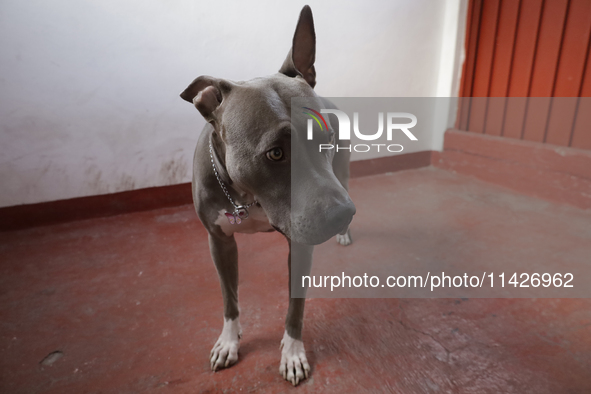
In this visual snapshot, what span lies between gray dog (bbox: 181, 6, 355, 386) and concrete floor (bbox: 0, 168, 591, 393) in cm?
27

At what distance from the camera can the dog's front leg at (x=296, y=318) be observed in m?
1.45

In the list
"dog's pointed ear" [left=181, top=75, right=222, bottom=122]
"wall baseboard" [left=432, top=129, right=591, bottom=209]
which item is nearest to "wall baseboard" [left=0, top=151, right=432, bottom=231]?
"dog's pointed ear" [left=181, top=75, right=222, bottom=122]

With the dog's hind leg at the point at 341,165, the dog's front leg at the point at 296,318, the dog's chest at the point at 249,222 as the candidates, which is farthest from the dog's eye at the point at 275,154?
the dog's hind leg at the point at 341,165

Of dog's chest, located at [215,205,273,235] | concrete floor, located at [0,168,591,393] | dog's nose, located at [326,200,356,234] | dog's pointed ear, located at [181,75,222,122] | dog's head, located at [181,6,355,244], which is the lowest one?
concrete floor, located at [0,168,591,393]

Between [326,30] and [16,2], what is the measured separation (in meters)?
2.40

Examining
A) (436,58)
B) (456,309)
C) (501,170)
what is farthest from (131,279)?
(436,58)

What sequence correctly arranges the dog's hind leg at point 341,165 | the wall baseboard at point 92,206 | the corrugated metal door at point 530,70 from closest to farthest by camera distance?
the dog's hind leg at point 341,165 → the wall baseboard at point 92,206 → the corrugated metal door at point 530,70

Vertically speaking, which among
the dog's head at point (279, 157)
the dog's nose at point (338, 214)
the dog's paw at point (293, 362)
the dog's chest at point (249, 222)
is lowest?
the dog's paw at point (293, 362)

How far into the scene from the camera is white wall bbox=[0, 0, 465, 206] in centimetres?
262

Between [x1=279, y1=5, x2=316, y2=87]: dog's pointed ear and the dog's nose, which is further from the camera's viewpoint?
[x1=279, y1=5, x2=316, y2=87]: dog's pointed ear

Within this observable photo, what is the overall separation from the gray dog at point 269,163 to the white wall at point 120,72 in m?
1.84

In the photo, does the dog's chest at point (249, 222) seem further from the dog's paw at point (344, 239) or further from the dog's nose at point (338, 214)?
the dog's paw at point (344, 239)

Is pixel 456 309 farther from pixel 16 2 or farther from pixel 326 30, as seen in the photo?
pixel 16 2

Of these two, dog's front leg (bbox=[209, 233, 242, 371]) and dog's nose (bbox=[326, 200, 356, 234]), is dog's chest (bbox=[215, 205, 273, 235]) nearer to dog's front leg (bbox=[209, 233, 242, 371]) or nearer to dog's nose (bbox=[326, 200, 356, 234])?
dog's front leg (bbox=[209, 233, 242, 371])
